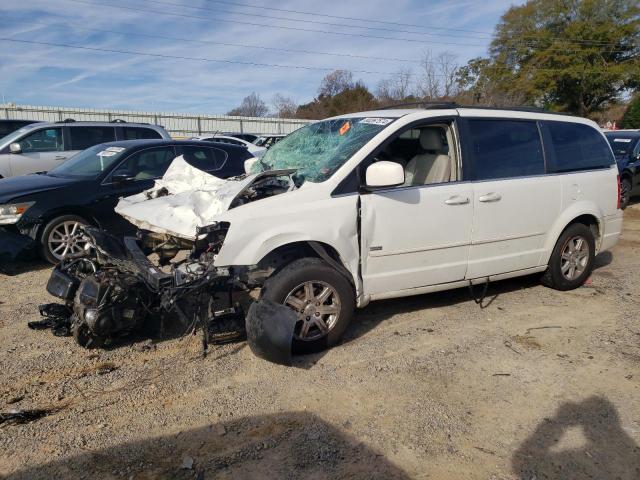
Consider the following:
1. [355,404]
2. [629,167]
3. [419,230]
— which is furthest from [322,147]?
[629,167]

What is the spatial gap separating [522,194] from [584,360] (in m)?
1.60

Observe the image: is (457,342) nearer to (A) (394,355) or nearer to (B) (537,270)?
(A) (394,355)

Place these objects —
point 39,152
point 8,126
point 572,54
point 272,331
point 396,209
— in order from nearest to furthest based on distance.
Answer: point 272,331
point 396,209
point 39,152
point 8,126
point 572,54

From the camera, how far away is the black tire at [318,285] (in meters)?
3.76

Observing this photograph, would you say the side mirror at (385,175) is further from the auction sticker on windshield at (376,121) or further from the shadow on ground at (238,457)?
the shadow on ground at (238,457)

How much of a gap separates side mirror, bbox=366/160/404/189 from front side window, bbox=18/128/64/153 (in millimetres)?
8517

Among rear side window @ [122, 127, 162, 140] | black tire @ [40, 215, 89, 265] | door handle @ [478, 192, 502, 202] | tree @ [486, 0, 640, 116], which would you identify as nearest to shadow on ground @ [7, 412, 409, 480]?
door handle @ [478, 192, 502, 202]

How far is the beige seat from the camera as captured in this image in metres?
4.58

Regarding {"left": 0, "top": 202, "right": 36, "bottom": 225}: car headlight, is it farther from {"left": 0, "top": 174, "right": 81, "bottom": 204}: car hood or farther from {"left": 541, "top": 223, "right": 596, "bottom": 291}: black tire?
{"left": 541, "top": 223, "right": 596, "bottom": 291}: black tire

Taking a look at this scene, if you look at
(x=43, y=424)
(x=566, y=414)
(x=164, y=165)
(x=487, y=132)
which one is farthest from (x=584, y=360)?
(x=164, y=165)

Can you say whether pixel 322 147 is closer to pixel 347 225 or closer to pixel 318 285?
pixel 347 225

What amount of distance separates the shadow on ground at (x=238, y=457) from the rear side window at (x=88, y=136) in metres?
8.76

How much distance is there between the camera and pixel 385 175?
3.81 metres

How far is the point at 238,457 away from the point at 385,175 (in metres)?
2.22
